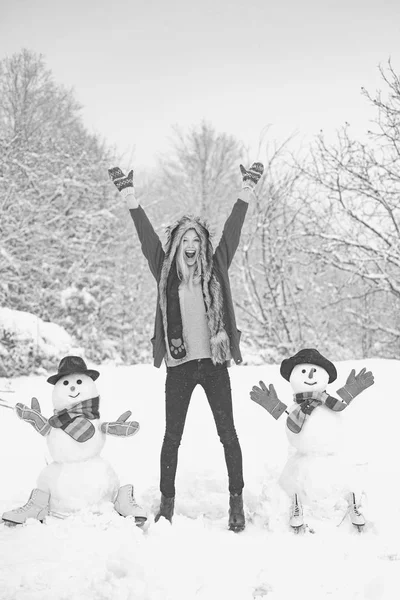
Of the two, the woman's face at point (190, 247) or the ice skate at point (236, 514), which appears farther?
the woman's face at point (190, 247)

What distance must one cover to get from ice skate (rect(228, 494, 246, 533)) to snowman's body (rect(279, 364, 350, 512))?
34 centimetres

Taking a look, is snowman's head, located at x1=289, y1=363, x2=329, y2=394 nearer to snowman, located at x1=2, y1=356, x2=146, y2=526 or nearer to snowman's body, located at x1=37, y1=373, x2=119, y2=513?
snowman, located at x1=2, y1=356, x2=146, y2=526

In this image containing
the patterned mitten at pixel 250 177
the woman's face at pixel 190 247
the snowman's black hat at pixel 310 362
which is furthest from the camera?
the snowman's black hat at pixel 310 362

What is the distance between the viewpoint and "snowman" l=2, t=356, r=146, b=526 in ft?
9.23

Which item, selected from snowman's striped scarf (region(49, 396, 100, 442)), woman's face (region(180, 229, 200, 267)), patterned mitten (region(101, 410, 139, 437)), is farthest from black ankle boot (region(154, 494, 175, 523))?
woman's face (region(180, 229, 200, 267))

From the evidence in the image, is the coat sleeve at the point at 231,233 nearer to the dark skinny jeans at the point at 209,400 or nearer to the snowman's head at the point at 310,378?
the dark skinny jeans at the point at 209,400

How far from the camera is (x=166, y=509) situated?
116 inches

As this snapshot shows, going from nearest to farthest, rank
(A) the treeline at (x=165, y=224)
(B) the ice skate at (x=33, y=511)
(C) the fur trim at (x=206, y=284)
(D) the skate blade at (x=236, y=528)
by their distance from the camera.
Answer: (B) the ice skate at (x=33, y=511) → (D) the skate blade at (x=236, y=528) → (C) the fur trim at (x=206, y=284) → (A) the treeline at (x=165, y=224)

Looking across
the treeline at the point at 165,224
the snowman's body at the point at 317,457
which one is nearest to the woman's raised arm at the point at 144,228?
the snowman's body at the point at 317,457

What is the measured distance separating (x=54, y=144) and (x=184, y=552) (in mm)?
12470

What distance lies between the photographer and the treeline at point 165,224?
341 inches

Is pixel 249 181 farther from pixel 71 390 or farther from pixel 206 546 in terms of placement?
pixel 206 546

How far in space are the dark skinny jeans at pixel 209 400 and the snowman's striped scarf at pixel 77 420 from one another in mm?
467

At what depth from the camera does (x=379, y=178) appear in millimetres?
8250
